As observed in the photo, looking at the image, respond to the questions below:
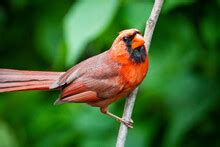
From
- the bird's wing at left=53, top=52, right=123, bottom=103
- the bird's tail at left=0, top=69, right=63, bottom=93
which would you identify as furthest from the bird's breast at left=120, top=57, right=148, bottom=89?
the bird's tail at left=0, top=69, right=63, bottom=93

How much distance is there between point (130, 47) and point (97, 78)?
32cm

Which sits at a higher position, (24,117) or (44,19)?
(44,19)

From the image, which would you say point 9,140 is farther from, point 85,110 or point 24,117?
point 85,110

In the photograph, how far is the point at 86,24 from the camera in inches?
158

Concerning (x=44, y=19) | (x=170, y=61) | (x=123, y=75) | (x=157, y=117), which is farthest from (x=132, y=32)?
(x=44, y=19)

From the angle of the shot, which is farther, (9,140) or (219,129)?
(9,140)

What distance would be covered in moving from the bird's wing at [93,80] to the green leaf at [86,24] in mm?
229

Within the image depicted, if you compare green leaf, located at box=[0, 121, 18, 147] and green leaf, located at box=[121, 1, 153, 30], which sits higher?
green leaf, located at box=[121, 1, 153, 30]

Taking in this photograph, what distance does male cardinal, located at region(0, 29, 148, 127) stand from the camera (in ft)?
13.4

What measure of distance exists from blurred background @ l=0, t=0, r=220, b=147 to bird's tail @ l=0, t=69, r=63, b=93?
22 centimetres

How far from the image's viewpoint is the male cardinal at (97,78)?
4090 mm

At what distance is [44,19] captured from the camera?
17.2 feet

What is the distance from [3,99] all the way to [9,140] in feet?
1.53

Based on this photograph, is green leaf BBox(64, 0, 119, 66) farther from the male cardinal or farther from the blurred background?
the male cardinal
